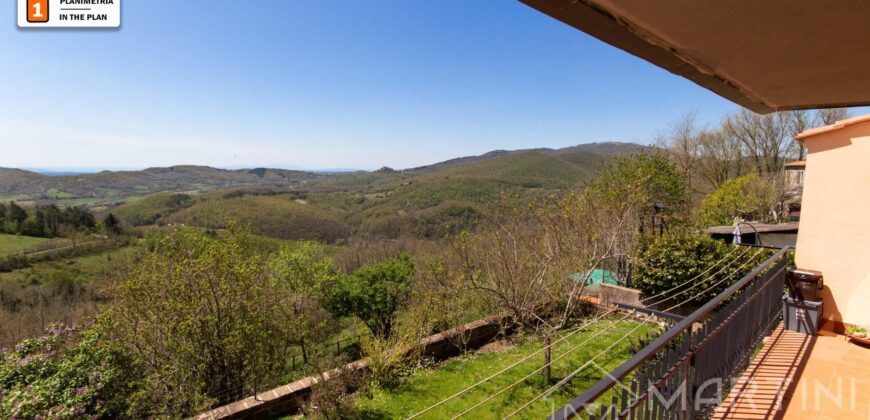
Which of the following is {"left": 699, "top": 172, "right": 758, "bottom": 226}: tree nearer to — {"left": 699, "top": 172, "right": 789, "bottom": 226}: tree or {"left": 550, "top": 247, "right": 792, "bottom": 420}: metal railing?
{"left": 699, "top": 172, "right": 789, "bottom": 226}: tree

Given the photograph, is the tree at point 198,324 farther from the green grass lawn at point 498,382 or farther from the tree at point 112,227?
the tree at point 112,227

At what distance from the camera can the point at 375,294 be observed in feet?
47.4

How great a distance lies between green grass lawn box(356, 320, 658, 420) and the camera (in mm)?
6445

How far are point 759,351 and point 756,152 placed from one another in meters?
24.8

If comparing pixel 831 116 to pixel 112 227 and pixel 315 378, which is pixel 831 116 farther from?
pixel 112 227

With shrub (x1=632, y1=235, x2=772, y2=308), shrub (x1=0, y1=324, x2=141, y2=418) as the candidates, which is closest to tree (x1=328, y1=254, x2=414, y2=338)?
shrub (x1=0, y1=324, x2=141, y2=418)

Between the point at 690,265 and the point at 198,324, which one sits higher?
the point at 690,265

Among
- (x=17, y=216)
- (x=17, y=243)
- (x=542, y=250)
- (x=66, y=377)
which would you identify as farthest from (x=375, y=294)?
(x=17, y=216)

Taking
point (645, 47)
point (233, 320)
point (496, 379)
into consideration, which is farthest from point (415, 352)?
point (645, 47)

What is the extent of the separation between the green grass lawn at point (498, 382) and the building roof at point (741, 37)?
18.2 ft

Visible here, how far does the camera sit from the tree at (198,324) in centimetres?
704

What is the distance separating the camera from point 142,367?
677 centimetres

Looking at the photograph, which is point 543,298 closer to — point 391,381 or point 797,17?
point 391,381

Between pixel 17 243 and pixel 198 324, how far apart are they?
52.6 meters
